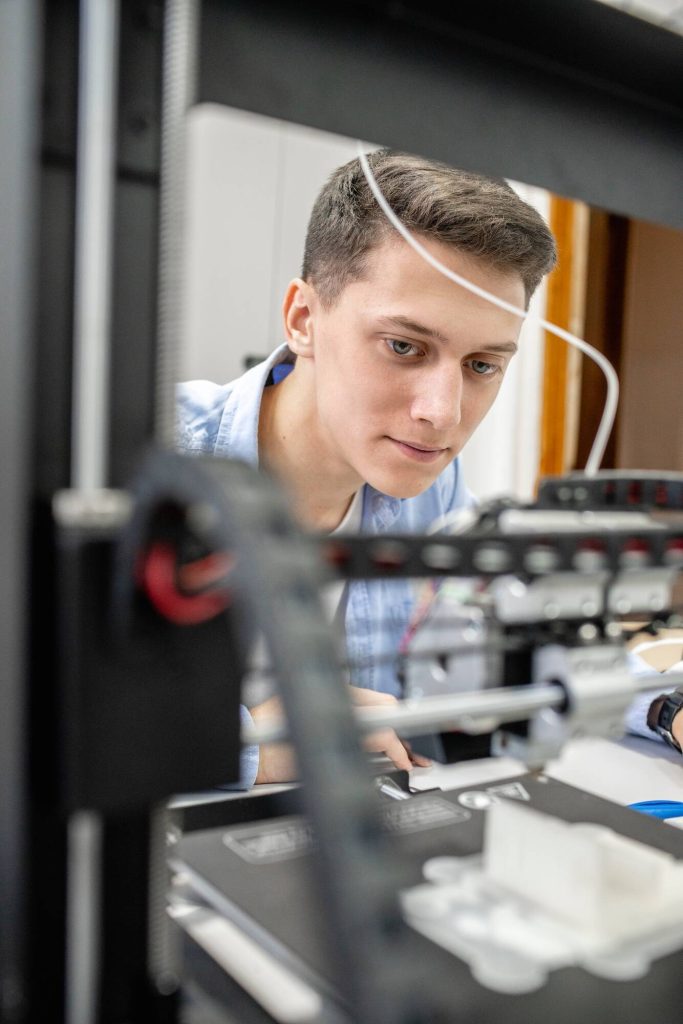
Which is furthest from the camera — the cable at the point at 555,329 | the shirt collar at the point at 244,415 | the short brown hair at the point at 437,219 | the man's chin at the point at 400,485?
the shirt collar at the point at 244,415

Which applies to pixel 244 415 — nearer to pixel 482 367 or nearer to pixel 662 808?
pixel 482 367

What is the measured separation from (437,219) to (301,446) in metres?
0.55

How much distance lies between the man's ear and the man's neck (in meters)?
0.10

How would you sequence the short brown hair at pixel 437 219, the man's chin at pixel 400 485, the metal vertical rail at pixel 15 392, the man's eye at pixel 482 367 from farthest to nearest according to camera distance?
the man's chin at pixel 400 485, the man's eye at pixel 482 367, the short brown hair at pixel 437 219, the metal vertical rail at pixel 15 392

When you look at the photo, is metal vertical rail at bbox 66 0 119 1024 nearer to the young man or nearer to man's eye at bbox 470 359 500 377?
the young man

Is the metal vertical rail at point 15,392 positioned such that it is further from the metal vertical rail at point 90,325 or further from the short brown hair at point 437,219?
the short brown hair at point 437,219

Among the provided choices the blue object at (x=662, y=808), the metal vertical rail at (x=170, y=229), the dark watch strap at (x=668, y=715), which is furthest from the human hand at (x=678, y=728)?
the metal vertical rail at (x=170, y=229)

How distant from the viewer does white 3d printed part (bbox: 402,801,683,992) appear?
512 mm

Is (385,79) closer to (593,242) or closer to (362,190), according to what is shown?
(362,190)

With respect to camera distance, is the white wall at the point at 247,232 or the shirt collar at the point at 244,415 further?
the white wall at the point at 247,232

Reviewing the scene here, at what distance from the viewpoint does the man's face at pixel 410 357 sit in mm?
1146

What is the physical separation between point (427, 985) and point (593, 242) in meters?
3.20

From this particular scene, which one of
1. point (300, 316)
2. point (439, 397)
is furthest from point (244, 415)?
point (439, 397)

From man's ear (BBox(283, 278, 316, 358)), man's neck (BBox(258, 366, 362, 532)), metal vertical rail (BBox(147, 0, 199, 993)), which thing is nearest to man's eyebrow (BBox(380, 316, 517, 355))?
man's ear (BBox(283, 278, 316, 358))
